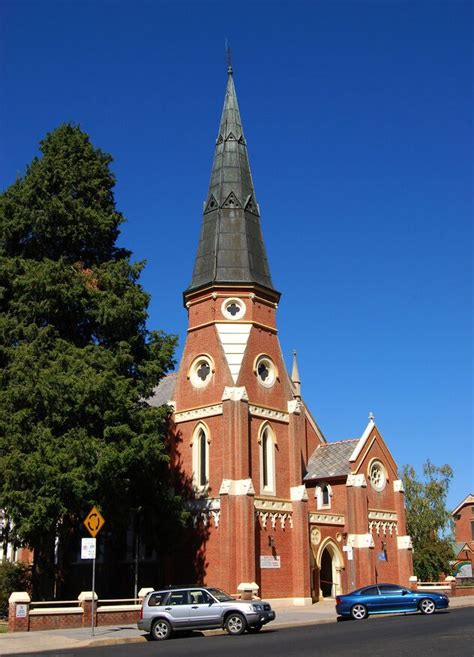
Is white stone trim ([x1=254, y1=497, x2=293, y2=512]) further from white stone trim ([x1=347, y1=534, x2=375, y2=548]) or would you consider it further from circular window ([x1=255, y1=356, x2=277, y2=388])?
circular window ([x1=255, y1=356, x2=277, y2=388])

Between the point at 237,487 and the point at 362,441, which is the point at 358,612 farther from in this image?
the point at 362,441

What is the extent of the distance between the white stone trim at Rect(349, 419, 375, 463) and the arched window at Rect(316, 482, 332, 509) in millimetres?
2272

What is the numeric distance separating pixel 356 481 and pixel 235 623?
21734 millimetres

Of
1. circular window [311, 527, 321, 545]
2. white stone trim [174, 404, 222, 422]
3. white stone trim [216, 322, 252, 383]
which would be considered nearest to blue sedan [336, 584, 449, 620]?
white stone trim [174, 404, 222, 422]

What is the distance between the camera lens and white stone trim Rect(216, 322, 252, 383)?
3812cm

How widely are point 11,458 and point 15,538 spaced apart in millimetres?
4705

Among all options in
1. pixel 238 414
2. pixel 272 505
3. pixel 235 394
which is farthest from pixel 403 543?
pixel 235 394

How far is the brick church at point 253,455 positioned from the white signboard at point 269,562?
0.05 metres

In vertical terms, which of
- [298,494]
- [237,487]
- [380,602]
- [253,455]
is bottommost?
[380,602]

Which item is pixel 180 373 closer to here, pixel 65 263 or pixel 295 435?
pixel 295 435

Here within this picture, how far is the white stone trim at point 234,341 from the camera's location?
125 ft

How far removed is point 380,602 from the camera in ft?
86.0

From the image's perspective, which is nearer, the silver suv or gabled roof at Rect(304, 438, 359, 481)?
the silver suv

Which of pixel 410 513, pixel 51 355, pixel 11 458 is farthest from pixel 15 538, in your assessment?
pixel 410 513
